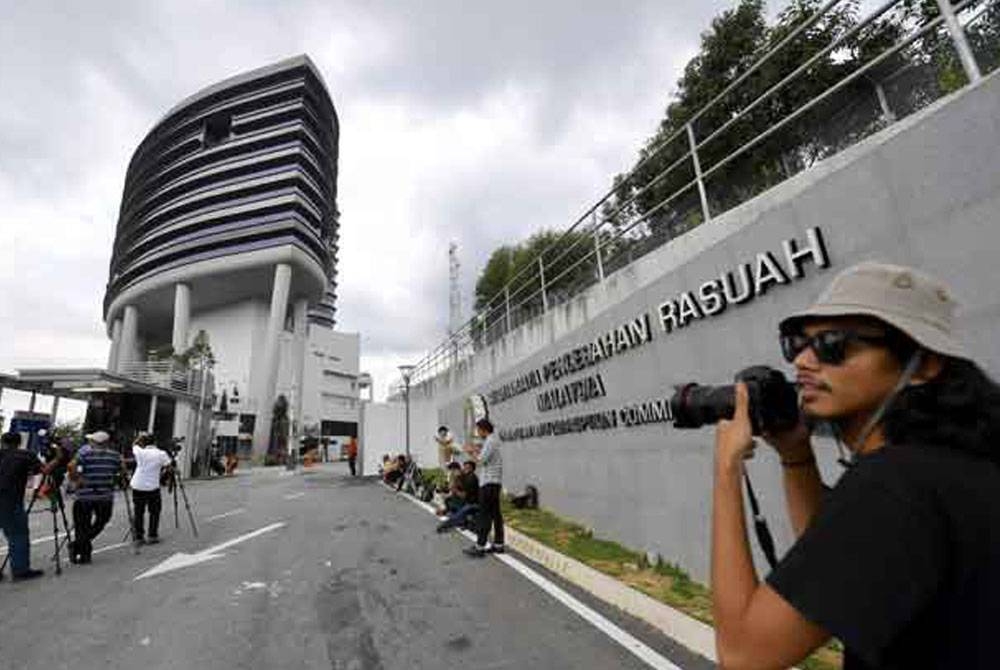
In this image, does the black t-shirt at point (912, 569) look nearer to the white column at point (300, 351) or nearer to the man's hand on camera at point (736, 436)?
the man's hand on camera at point (736, 436)

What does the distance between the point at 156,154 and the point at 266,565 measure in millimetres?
76944

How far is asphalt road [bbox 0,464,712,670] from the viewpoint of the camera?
13.3ft

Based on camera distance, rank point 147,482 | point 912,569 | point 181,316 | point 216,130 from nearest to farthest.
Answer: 1. point 912,569
2. point 147,482
3. point 181,316
4. point 216,130

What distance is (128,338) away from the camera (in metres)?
62.4

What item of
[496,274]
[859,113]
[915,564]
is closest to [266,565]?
[915,564]

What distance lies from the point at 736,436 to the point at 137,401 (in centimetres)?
3578

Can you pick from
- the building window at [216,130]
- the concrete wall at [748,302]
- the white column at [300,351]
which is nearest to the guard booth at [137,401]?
the concrete wall at [748,302]

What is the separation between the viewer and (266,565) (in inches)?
284

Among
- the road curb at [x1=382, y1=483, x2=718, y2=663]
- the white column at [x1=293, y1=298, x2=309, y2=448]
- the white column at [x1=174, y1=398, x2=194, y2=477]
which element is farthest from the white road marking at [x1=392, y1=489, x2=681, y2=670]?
the white column at [x1=293, y1=298, x2=309, y2=448]

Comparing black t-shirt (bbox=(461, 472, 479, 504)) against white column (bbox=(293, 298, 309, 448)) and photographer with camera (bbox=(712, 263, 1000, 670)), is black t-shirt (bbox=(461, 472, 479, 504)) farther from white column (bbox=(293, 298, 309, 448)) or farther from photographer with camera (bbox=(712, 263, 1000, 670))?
white column (bbox=(293, 298, 309, 448))

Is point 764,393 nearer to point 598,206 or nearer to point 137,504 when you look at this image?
point 598,206

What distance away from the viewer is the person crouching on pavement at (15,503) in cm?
699

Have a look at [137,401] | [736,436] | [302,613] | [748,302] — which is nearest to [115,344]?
[137,401]

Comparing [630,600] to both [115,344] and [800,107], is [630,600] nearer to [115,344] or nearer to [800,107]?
[800,107]
